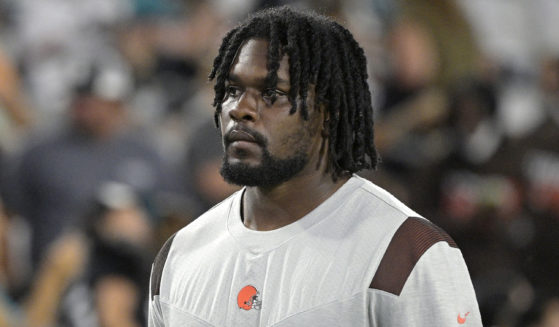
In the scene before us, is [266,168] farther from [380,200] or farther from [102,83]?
[102,83]

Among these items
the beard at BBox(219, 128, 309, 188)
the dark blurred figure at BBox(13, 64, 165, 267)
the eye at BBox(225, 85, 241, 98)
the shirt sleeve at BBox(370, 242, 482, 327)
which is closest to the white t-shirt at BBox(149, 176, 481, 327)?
the shirt sleeve at BBox(370, 242, 482, 327)

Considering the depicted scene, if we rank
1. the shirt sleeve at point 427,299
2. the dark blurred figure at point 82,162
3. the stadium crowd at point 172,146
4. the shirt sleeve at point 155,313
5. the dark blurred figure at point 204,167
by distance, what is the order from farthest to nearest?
the dark blurred figure at point 204,167
the dark blurred figure at point 82,162
the stadium crowd at point 172,146
the shirt sleeve at point 155,313
the shirt sleeve at point 427,299

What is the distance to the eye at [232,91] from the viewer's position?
2.71m

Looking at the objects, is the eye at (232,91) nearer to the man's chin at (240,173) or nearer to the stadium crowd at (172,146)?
the man's chin at (240,173)

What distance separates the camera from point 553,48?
9227 millimetres

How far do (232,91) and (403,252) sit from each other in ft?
2.01

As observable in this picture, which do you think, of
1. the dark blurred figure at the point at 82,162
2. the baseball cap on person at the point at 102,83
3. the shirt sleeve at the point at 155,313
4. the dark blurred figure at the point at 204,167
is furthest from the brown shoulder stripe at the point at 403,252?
the baseball cap on person at the point at 102,83

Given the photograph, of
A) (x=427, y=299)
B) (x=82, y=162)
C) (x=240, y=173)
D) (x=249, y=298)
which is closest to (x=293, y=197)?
(x=240, y=173)

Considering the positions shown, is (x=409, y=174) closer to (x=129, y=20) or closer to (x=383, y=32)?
(x=383, y=32)

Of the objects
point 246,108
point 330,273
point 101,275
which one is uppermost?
Answer: point 246,108

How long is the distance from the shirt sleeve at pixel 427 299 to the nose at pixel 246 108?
1.72ft

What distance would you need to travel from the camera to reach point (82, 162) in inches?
247

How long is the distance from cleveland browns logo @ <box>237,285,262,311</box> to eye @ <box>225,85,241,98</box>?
0.49m

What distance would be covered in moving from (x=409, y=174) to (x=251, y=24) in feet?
13.5
